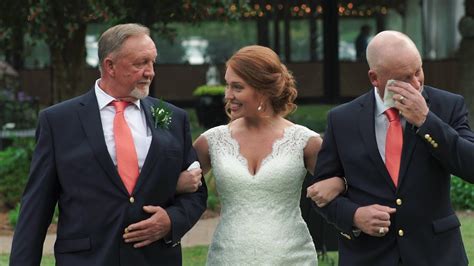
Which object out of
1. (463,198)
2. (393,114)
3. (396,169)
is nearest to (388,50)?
(393,114)

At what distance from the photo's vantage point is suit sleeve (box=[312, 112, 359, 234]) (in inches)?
219

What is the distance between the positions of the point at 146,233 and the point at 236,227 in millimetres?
783

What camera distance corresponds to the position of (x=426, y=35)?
31578 millimetres

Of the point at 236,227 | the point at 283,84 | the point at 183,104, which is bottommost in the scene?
the point at 183,104

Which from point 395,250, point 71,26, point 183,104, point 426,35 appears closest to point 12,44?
point 71,26

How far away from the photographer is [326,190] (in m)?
5.61

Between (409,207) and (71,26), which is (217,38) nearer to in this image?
(71,26)

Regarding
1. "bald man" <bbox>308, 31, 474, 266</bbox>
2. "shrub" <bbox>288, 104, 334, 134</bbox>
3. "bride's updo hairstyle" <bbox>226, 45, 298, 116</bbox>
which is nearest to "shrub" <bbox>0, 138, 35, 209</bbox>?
"shrub" <bbox>288, 104, 334, 134</bbox>

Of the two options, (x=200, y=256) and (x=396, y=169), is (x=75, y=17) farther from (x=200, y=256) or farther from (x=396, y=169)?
(x=396, y=169)

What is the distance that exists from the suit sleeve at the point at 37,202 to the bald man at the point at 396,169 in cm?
121

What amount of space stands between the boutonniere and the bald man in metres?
0.76

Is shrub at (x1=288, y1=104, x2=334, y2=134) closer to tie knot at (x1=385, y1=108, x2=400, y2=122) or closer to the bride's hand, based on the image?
the bride's hand

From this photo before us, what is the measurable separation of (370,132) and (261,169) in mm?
944

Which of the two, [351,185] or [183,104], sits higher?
[351,185]
